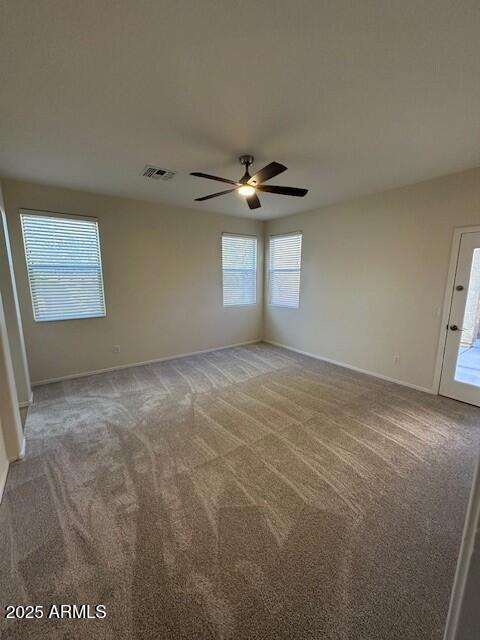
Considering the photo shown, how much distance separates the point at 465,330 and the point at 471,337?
0.31ft

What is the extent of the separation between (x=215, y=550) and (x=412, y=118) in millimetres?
3175

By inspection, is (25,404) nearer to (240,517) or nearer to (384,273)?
(240,517)

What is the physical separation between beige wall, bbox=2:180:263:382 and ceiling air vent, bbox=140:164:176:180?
3.77 feet

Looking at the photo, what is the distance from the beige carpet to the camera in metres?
1.25

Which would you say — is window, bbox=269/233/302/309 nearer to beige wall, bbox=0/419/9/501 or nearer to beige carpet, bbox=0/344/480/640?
beige carpet, bbox=0/344/480/640

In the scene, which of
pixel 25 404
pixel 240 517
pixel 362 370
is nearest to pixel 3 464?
pixel 25 404

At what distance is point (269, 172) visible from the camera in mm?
2295

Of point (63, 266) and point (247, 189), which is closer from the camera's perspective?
point (247, 189)

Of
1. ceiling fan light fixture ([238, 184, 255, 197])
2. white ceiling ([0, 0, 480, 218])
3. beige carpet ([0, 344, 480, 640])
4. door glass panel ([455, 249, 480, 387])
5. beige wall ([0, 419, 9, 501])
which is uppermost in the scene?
white ceiling ([0, 0, 480, 218])

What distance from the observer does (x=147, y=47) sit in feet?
4.63

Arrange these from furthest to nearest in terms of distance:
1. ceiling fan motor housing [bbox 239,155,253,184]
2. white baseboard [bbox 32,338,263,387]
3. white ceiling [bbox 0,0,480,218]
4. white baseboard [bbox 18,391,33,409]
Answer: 1. white baseboard [bbox 32,338,263,387]
2. white baseboard [bbox 18,391,33,409]
3. ceiling fan motor housing [bbox 239,155,253,184]
4. white ceiling [bbox 0,0,480,218]

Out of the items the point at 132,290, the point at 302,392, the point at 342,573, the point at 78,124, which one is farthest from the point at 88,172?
the point at 342,573

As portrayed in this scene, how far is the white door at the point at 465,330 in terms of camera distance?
9.86 feet

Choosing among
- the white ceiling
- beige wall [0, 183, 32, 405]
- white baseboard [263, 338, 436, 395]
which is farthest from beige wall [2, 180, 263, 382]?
white baseboard [263, 338, 436, 395]
